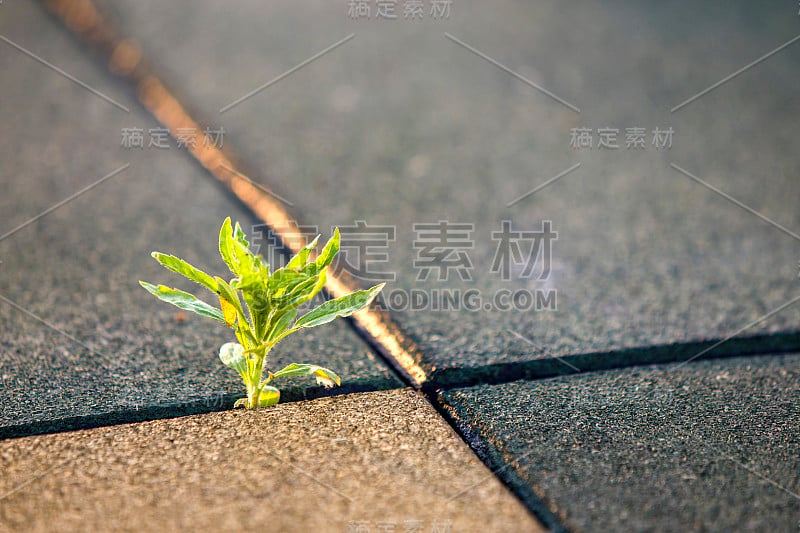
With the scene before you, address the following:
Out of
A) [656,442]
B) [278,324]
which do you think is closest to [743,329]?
[656,442]

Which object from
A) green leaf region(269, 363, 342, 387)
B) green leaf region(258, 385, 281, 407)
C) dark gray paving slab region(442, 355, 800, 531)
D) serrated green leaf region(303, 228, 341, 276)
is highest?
serrated green leaf region(303, 228, 341, 276)

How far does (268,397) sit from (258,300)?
210 millimetres

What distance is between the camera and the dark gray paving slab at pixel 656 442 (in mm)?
1191

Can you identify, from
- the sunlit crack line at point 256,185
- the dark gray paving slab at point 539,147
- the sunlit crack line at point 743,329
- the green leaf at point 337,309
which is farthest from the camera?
the sunlit crack line at point 256,185

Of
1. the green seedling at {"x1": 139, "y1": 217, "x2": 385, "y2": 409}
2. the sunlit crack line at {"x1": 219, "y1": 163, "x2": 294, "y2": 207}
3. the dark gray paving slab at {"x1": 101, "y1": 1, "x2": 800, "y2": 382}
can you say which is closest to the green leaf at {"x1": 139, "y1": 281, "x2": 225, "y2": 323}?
the green seedling at {"x1": 139, "y1": 217, "x2": 385, "y2": 409}

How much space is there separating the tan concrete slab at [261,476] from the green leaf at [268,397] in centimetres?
2

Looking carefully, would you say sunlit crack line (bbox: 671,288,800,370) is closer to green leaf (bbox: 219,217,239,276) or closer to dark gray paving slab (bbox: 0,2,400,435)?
dark gray paving slab (bbox: 0,2,400,435)

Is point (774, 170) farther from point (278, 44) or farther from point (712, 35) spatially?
point (278, 44)

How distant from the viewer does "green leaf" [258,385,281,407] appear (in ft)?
4.80

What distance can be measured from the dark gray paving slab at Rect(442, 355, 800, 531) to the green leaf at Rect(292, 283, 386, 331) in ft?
0.88

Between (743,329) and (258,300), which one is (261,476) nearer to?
(258,300)

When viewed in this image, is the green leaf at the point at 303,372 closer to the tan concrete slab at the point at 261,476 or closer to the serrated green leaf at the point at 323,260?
the tan concrete slab at the point at 261,476

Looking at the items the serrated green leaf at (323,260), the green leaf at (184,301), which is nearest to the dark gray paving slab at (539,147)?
the serrated green leaf at (323,260)

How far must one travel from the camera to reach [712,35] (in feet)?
12.7
